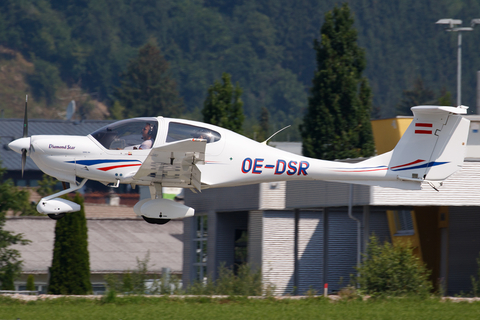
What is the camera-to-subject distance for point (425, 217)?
20000 millimetres

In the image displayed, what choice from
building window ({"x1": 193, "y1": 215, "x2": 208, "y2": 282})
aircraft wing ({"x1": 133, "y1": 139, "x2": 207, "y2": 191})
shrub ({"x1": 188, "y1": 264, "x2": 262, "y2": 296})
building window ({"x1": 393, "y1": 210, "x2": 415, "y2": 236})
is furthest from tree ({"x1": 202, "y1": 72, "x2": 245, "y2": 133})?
aircraft wing ({"x1": 133, "y1": 139, "x2": 207, "y2": 191})

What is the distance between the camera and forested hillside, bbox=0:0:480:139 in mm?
144375

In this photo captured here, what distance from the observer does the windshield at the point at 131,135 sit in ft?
42.3

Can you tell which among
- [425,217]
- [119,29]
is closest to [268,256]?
[425,217]

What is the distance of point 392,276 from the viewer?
1555 centimetres

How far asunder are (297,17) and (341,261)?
144 meters

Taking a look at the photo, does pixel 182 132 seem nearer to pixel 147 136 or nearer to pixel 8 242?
pixel 147 136

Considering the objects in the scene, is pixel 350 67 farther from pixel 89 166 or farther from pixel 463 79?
pixel 463 79

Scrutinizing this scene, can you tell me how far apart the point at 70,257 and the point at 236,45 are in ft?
454

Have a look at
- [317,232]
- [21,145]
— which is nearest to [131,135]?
[21,145]

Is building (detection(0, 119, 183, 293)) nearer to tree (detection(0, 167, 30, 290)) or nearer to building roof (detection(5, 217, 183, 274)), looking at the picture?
building roof (detection(5, 217, 183, 274))

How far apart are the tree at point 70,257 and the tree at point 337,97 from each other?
1393 centimetres

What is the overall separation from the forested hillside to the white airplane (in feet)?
394

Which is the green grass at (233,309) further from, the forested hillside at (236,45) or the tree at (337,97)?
the forested hillside at (236,45)
